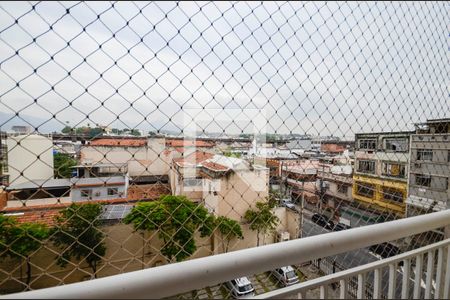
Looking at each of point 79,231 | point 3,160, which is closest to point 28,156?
point 3,160

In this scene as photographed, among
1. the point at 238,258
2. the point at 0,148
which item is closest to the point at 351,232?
the point at 238,258

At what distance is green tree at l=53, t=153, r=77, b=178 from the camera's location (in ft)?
2.18

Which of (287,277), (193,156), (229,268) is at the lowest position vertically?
(287,277)

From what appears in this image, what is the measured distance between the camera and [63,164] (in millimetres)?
687

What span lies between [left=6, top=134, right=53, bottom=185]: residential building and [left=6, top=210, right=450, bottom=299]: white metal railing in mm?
328

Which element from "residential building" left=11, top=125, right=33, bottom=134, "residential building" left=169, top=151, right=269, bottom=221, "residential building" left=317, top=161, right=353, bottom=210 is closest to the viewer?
"residential building" left=11, top=125, right=33, bottom=134

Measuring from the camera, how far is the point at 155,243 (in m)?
1.16

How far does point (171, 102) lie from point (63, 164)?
1.21ft

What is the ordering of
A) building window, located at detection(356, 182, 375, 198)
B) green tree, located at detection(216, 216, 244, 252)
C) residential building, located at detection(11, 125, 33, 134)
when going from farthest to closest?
building window, located at detection(356, 182, 375, 198) → green tree, located at detection(216, 216, 244, 252) → residential building, located at detection(11, 125, 33, 134)

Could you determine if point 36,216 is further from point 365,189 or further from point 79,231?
point 365,189

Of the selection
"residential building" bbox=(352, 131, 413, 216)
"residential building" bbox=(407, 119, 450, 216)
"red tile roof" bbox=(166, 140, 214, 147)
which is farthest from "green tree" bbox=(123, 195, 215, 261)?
"residential building" bbox=(407, 119, 450, 216)

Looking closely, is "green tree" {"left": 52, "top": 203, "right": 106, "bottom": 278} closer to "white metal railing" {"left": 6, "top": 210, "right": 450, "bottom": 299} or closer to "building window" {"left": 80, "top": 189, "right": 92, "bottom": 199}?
"building window" {"left": 80, "top": 189, "right": 92, "bottom": 199}

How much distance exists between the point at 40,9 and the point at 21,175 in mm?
417

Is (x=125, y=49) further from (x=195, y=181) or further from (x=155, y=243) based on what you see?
(x=195, y=181)
